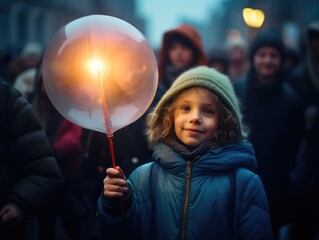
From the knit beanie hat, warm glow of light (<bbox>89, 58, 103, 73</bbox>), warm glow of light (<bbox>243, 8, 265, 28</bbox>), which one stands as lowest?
the knit beanie hat

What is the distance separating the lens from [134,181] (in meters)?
2.43

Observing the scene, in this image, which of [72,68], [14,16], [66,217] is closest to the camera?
[72,68]

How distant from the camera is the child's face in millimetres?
2391

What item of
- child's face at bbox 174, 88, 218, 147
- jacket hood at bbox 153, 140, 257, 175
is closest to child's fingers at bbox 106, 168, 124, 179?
jacket hood at bbox 153, 140, 257, 175

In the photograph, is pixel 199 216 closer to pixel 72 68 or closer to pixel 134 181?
pixel 134 181

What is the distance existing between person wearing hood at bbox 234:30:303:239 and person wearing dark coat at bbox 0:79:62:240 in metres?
1.76

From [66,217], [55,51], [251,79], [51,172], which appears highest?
[55,51]

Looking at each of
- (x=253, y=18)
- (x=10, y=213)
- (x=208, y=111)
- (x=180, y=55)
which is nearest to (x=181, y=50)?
(x=180, y=55)

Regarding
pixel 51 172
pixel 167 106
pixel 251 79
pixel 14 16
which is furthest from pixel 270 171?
pixel 14 16

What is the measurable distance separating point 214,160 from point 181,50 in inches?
84.8

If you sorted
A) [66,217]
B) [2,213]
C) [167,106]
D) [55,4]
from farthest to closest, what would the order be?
[55,4], [66,217], [167,106], [2,213]

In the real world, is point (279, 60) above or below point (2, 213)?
above

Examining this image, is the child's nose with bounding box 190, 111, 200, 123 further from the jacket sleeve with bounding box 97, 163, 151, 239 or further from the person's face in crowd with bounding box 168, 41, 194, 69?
the person's face in crowd with bounding box 168, 41, 194, 69

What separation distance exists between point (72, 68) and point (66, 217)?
181 centimetres
